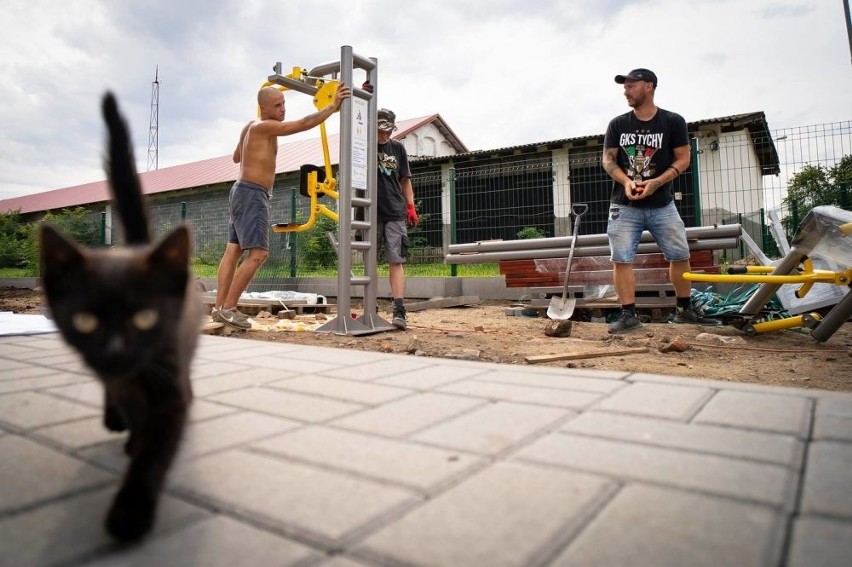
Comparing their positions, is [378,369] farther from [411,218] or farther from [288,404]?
Answer: [411,218]

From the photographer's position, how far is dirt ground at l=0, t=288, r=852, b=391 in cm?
332

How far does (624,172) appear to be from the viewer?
5.09 meters

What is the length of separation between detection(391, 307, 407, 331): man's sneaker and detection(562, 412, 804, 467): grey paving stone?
3470 millimetres

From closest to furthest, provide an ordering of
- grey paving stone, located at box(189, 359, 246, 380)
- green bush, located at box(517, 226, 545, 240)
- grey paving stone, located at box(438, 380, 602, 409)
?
grey paving stone, located at box(438, 380, 602, 409) → grey paving stone, located at box(189, 359, 246, 380) → green bush, located at box(517, 226, 545, 240)

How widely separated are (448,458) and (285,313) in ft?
18.7

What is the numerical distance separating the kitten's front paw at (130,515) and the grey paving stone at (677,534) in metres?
0.79

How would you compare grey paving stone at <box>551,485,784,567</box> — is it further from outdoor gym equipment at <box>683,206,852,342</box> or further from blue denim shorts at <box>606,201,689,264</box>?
blue denim shorts at <box>606,201,689,264</box>

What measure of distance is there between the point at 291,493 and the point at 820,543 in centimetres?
106

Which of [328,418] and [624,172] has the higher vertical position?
[624,172]

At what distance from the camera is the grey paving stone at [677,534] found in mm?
973

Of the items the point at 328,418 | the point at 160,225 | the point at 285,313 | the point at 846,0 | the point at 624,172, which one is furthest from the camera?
the point at 160,225

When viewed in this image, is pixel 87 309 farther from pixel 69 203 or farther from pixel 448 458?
pixel 69 203

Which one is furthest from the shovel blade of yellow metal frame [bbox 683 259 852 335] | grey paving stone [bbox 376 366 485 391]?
grey paving stone [bbox 376 366 485 391]

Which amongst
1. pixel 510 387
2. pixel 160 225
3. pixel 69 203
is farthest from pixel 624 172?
pixel 69 203
